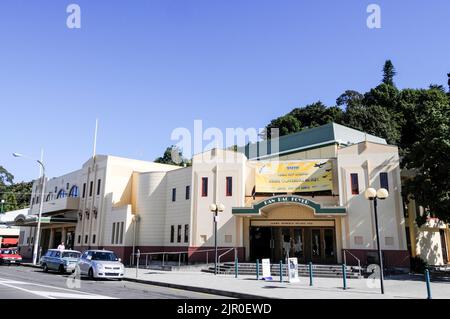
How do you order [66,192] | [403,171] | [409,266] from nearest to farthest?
[409,266] < [403,171] < [66,192]

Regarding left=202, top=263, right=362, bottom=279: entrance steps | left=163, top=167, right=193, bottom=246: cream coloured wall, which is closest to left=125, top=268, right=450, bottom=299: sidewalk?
left=202, top=263, right=362, bottom=279: entrance steps

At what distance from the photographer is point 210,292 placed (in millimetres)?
15641

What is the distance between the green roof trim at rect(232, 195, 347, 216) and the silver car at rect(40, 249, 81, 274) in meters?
11.1

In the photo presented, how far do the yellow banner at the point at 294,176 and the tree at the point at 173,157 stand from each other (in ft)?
132

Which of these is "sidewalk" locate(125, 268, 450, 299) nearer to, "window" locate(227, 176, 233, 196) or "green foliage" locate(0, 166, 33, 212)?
"window" locate(227, 176, 233, 196)

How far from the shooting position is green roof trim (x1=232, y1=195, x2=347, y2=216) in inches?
980

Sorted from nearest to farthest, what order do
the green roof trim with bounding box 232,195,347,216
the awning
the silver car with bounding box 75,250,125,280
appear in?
1. the silver car with bounding box 75,250,125,280
2. the green roof trim with bounding box 232,195,347,216
3. the awning

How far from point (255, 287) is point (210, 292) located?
2034 millimetres

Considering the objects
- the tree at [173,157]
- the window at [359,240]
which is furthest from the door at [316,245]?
the tree at [173,157]

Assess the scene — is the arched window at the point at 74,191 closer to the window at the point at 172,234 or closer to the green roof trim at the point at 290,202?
the window at the point at 172,234
